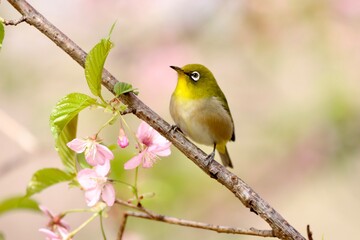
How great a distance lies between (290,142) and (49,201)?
3311 mm

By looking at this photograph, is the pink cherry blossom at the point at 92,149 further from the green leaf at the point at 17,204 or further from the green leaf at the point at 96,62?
the green leaf at the point at 17,204

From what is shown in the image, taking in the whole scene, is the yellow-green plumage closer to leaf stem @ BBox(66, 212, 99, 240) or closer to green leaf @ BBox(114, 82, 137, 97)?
leaf stem @ BBox(66, 212, 99, 240)

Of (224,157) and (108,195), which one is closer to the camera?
(108,195)

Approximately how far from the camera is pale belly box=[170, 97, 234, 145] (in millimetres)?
3496

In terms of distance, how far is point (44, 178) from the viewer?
213cm

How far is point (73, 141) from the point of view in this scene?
1.92m

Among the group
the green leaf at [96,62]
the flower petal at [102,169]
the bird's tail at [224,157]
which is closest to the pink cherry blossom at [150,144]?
the flower petal at [102,169]

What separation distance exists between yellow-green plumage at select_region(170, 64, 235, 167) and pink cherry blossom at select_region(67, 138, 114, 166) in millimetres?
1541

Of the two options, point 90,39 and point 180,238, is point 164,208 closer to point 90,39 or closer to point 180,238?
point 180,238

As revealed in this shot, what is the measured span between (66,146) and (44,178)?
132 mm

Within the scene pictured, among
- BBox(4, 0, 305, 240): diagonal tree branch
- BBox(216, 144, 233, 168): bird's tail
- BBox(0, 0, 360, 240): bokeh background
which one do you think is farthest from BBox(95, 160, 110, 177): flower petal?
BBox(0, 0, 360, 240): bokeh background

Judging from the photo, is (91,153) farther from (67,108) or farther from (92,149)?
(67,108)

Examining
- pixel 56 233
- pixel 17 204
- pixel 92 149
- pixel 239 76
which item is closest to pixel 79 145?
pixel 92 149

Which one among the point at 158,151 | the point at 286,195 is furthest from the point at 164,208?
the point at 286,195
